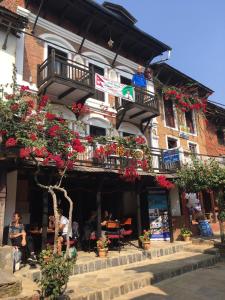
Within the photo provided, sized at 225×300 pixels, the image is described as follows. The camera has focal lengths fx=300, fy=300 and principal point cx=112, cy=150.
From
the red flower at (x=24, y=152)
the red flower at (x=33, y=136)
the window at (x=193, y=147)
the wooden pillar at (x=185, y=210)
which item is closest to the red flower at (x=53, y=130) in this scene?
the red flower at (x=33, y=136)

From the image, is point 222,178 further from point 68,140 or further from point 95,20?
point 95,20

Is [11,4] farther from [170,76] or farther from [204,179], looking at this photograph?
[204,179]

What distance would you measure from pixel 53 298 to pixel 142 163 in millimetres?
7548

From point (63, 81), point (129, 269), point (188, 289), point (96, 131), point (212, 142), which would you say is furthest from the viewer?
point (212, 142)

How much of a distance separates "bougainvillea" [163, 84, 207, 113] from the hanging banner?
195 inches

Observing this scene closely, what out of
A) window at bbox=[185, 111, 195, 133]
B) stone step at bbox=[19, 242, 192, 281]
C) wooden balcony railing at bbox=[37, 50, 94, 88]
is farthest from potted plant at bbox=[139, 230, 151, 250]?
window at bbox=[185, 111, 195, 133]

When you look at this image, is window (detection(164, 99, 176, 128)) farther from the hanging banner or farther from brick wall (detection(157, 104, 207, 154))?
the hanging banner

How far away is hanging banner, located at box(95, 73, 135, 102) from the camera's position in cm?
1260

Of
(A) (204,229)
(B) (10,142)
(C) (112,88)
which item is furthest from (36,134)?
(A) (204,229)

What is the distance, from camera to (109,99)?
48.9ft

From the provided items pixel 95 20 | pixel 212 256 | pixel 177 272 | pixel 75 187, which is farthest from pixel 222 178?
pixel 95 20

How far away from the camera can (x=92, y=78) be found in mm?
12586

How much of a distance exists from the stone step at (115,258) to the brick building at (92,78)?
131cm

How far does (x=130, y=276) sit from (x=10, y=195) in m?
4.73
